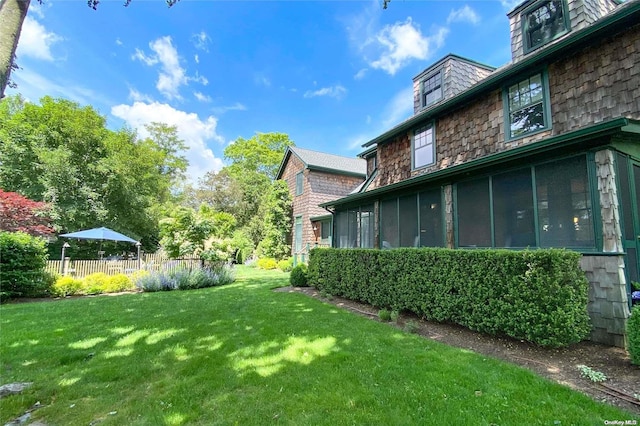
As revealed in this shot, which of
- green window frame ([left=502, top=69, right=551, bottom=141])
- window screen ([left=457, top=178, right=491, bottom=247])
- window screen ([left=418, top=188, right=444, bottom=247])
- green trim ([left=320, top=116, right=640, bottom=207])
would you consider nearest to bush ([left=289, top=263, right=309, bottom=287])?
window screen ([left=418, top=188, right=444, bottom=247])

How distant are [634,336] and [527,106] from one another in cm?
546

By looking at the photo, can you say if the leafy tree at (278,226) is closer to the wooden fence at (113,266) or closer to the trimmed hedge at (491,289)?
the wooden fence at (113,266)

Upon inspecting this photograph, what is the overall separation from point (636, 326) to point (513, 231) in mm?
2526

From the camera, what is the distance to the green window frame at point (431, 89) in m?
9.89

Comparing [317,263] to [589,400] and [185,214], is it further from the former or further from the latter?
[589,400]

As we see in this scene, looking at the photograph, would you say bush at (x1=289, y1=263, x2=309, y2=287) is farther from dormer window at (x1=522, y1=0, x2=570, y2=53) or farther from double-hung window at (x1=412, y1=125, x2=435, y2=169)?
dormer window at (x1=522, y1=0, x2=570, y2=53)

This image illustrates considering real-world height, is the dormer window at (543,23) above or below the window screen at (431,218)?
above

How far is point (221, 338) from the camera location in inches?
187

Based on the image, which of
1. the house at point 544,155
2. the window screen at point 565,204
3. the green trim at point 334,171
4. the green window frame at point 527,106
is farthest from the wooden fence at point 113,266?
the green window frame at point 527,106

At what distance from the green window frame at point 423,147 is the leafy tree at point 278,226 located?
11.9 meters

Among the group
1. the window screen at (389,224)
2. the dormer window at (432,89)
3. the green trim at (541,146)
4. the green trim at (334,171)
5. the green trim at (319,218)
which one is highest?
the dormer window at (432,89)

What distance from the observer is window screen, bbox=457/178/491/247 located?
620 cm

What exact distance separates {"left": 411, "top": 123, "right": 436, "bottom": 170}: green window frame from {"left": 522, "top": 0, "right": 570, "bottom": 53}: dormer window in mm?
3107

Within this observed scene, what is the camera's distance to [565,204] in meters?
4.89
